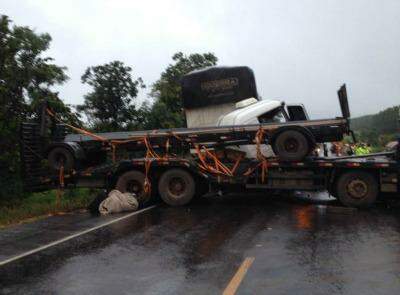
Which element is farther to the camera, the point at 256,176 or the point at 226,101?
the point at 226,101

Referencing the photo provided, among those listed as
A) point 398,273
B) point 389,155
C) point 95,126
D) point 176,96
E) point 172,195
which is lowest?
point 398,273

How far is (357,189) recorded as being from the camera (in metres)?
11.6

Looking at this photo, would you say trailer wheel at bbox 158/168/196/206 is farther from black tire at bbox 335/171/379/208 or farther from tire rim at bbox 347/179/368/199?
tire rim at bbox 347/179/368/199

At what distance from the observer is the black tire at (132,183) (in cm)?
1295

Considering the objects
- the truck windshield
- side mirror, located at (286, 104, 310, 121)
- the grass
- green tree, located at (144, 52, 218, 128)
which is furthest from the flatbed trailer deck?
green tree, located at (144, 52, 218, 128)

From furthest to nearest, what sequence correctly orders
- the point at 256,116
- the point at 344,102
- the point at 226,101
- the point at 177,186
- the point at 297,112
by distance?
1. the point at 226,101
2. the point at 297,112
3. the point at 256,116
4. the point at 177,186
5. the point at 344,102

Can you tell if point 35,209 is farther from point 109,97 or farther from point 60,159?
point 109,97

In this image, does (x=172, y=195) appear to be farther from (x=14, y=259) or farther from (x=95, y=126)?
(x=95, y=126)

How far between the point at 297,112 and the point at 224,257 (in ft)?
27.9

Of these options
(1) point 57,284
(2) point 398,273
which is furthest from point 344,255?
(1) point 57,284

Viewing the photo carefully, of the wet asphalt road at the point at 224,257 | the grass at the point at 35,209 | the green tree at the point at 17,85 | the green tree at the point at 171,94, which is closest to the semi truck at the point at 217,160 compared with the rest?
the grass at the point at 35,209

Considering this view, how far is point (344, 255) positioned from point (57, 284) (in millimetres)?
3920

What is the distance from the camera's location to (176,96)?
95.5 feet

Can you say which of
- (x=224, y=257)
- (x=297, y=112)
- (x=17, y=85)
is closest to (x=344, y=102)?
(x=297, y=112)
